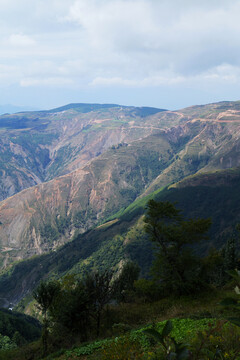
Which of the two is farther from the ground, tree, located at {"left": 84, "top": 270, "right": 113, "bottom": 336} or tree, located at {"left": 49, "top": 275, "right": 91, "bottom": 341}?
tree, located at {"left": 84, "top": 270, "right": 113, "bottom": 336}

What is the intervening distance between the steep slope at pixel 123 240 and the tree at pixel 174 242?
102231mm

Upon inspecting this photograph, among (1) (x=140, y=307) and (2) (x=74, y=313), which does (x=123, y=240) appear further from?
(2) (x=74, y=313)

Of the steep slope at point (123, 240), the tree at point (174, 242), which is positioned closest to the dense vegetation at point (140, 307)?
the tree at point (174, 242)

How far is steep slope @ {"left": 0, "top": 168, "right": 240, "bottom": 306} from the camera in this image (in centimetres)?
13675

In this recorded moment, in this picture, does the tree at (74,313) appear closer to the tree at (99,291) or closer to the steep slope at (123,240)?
the tree at (99,291)

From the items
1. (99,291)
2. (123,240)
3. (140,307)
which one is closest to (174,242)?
(140,307)

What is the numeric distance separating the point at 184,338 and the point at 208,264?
15.8m

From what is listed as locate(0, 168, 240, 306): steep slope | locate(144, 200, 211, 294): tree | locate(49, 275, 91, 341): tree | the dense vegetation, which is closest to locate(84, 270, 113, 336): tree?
the dense vegetation

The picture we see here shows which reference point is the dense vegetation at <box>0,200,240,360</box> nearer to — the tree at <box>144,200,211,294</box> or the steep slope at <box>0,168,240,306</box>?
the tree at <box>144,200,211,294</box>

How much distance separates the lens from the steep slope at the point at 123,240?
449 ft

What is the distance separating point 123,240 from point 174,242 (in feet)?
417

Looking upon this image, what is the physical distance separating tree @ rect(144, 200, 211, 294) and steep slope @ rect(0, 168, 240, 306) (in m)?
102

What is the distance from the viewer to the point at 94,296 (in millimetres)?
20609

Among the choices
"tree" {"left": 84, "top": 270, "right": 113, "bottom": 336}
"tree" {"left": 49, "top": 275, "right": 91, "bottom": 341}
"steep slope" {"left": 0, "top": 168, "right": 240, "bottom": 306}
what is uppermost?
"tree" {"left": 84, "top": 270, "right": 113, "bottom": 336}
